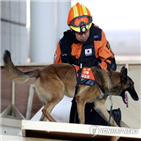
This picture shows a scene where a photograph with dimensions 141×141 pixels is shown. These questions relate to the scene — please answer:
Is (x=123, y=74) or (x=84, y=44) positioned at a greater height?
(x=84, y=44)

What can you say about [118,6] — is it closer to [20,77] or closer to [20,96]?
[20,96]

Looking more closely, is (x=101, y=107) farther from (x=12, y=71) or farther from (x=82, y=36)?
(x=12, y=71)

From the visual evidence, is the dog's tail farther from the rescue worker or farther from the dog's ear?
the dog's ear

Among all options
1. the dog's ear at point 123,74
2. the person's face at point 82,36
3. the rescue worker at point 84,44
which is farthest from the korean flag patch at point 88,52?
the dog's ear at point 123,74

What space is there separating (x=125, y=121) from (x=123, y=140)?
168cm

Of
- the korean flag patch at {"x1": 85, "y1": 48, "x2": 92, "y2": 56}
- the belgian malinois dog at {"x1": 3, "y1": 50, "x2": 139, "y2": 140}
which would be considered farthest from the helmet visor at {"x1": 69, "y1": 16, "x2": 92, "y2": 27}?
the belgian malinois dog at {"x1": 3, "y1": 50, "x2": 139, "y2": 140}

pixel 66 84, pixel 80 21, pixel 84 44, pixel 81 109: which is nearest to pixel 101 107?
pixel 81 109

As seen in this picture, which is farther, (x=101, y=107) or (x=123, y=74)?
(x=101, y=107)

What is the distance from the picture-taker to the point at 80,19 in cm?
288

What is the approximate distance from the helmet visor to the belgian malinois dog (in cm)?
41

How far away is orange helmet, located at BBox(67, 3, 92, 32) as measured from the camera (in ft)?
9.30

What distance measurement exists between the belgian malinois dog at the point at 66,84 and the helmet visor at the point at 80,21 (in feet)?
1.36

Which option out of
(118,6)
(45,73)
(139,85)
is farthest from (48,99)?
(118,6)

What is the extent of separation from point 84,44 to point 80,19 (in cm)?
27
